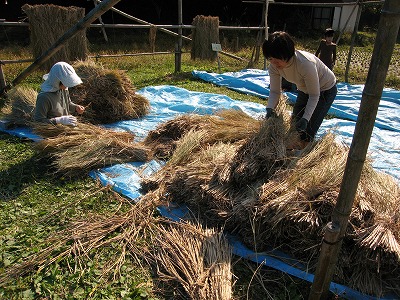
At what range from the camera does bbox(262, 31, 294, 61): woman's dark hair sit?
2.55 m

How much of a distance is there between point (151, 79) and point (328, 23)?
16155 mm

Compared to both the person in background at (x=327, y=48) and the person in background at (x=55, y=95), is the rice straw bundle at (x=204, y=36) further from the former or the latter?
the person in background at (x=55, y=95)

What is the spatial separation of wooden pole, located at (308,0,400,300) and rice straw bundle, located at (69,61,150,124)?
11.7ft

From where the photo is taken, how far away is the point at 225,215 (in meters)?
2.46

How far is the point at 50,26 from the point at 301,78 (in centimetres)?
489

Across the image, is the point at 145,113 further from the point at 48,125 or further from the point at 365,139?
the point at 365,139

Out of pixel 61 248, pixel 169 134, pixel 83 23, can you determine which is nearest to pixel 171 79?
pixel 83 23

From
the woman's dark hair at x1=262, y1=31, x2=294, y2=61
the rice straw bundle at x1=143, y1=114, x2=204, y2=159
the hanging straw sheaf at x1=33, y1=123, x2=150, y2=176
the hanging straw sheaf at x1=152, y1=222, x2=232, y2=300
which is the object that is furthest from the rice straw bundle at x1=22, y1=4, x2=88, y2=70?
the hanging straw sheaf at x1=152, y1=222, x2=232, y2=300

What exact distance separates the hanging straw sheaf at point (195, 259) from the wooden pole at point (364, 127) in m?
0.53

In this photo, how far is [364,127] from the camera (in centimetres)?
155

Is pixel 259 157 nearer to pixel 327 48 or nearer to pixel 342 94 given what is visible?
pixel 342 94

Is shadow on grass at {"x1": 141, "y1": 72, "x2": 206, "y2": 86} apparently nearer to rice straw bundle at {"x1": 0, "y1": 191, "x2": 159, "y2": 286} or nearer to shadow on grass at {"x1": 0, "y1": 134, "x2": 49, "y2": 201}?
shadow on grass at {"x1": 0, "y1": 134, "x2": 49, "y2": 201}

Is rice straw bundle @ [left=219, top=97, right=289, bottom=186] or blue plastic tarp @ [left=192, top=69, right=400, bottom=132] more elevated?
rice straw bundle @ [left=219, top=97, right=289, bottom=186]

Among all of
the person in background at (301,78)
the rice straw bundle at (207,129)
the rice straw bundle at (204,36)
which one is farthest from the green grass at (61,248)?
the rice straw bundle at (204,36)
